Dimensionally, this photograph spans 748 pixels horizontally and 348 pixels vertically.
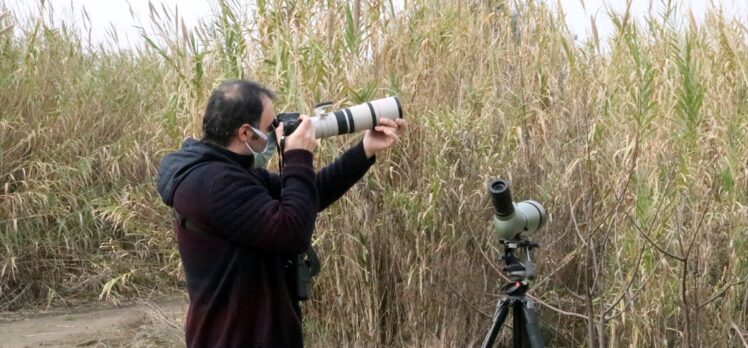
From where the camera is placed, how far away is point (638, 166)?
4.75m

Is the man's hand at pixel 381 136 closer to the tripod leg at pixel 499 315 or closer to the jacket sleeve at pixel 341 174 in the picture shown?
the jacket sleeve at pixel 341 174

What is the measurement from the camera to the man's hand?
3.49 metres

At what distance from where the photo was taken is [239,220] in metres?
2.94

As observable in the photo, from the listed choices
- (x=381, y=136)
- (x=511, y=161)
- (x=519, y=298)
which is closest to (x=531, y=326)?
(x=519, y=298)

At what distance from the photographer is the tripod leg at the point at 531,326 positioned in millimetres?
3617

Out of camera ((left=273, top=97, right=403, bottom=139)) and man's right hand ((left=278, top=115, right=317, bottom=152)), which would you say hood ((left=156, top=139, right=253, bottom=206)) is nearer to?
man's right hand ((left=278, top=115, right=317, bottom=152))

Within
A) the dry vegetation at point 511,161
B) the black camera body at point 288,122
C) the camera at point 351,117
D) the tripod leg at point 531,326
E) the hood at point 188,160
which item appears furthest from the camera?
the dry vegetation at point 511,161

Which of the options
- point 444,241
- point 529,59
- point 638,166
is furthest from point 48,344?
point 638,166

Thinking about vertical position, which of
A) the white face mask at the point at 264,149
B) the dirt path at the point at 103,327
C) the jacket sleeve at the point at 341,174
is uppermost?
the white face mask at the point at 264,149

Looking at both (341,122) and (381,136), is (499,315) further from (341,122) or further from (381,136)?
(341,122)

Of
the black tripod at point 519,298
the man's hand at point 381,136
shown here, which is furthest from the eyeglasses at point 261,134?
the black tripod at point 519,298

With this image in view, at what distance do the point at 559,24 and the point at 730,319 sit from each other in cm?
219

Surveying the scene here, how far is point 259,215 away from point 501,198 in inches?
38.9

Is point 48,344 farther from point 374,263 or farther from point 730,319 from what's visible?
point 730,319
